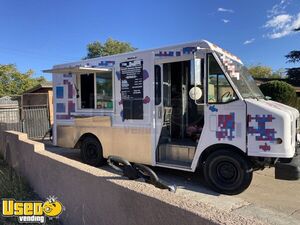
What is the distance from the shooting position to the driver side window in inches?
221

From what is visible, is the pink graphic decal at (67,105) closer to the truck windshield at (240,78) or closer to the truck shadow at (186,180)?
the truck shadow at (186,180)

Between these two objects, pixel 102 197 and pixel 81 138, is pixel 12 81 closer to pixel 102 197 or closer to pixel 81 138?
pixel 81 138

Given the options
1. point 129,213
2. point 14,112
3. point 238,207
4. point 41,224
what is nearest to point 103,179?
point 129,213

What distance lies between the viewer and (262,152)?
5184mm

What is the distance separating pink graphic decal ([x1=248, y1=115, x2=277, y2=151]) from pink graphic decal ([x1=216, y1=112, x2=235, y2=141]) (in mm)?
351

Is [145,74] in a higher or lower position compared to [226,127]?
higher

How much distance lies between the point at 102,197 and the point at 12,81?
46.2 meters

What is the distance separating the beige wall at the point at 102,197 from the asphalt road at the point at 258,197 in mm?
1486

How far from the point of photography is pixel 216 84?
225 inches

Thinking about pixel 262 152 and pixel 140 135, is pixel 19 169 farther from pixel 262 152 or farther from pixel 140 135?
pixel 262 152

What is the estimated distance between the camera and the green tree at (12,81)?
4388 cm

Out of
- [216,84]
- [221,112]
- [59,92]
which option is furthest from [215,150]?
[59,92]

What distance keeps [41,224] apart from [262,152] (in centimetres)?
364

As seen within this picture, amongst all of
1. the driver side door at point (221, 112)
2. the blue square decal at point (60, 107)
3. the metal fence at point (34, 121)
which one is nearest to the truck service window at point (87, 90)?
the blue square decal at point (60, 107)
